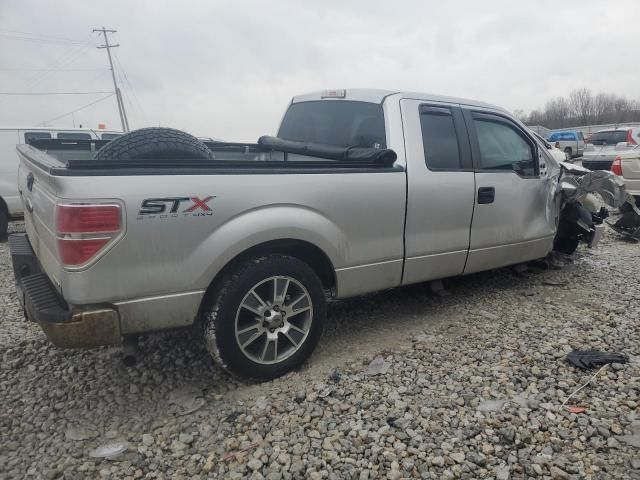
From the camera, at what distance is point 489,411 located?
8.77 feet

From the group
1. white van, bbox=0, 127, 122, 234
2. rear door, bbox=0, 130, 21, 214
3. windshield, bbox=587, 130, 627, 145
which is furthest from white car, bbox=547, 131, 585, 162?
rear door, bbox=0, 130, 21, 214

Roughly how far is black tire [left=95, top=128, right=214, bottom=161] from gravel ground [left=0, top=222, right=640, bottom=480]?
1.42 metres

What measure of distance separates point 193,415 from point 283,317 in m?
0.78

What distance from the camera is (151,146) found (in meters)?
3.27


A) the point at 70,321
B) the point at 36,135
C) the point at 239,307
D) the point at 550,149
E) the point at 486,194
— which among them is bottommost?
the point at 239,307

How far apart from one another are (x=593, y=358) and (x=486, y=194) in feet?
4.93

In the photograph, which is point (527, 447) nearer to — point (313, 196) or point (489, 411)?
point (489, 411)

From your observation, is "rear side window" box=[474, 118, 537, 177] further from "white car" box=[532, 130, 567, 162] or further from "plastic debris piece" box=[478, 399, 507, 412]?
"plastic debris piece" box=[478, 399, 507, 412]

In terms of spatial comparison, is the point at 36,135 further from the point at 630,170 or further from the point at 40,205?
the point at 630,170

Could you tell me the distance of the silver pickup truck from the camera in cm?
236

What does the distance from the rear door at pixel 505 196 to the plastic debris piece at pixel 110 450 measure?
294 cm

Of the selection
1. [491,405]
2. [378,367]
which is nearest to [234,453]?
[378,367]

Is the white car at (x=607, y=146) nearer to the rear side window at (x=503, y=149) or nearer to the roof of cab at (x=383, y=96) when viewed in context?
the rear side window at (x=503, y=149)

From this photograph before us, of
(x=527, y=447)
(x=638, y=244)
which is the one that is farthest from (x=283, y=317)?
(x=638, y=244)
